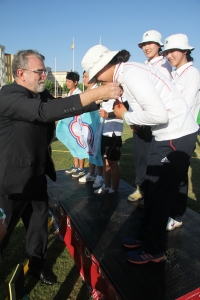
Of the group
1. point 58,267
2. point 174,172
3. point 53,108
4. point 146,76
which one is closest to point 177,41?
point 146,76

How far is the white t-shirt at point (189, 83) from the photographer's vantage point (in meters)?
2.60

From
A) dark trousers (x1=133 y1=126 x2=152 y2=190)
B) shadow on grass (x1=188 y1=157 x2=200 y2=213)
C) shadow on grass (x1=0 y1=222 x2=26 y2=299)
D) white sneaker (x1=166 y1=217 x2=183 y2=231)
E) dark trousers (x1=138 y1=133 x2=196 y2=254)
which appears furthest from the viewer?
shadow on grass (x1=188 y1=157 x2=200 y2=213)

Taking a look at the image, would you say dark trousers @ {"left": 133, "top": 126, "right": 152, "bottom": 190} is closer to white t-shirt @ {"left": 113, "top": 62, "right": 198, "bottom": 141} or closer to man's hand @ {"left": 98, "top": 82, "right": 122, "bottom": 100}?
white t-shirt @ {"left": 113, "top": 62, "right": 198, "bottom": 141}

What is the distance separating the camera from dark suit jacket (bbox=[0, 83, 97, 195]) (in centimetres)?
173

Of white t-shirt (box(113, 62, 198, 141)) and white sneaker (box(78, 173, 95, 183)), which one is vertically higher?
white t-shirt (box(113, 62, 198, 141))

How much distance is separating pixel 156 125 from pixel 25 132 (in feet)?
3.62

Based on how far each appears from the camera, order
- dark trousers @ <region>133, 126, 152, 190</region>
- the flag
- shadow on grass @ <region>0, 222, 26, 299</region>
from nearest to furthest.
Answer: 1. shadow on grass @ <region>0, 222, 26, 299</region>
2. dark trousers @ <region>133, 126, 152, 190</region>
3. the flag

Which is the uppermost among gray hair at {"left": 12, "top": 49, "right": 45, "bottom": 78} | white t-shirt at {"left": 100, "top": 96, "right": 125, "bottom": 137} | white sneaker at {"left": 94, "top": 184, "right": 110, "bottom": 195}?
gray hair at {"left": 12, "top": 49, "right": 45, "bottom": 78}

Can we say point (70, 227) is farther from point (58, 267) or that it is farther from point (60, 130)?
point (60, 130)

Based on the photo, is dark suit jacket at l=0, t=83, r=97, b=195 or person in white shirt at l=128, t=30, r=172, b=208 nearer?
dark suit jacket at l=0, t=83, r=97, b=195

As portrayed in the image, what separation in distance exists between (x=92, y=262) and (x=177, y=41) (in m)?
2.46

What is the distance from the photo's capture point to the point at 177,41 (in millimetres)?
2654

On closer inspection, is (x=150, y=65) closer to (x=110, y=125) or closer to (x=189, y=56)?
(x=189, y=56)

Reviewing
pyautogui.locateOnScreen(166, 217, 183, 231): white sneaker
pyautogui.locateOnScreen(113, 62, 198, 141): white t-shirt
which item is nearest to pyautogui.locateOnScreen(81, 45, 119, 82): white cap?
pyautogui.locateOnScreen(113, 62, 198, 141): white t-shirt
